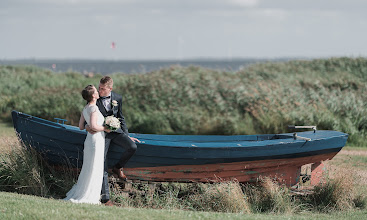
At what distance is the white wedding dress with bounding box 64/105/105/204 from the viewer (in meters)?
7.77

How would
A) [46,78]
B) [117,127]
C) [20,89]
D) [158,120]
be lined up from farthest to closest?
[46,78] → [20,89] → [158,120] → [117,127]

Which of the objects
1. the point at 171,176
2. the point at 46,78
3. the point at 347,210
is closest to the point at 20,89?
the point at 46,78

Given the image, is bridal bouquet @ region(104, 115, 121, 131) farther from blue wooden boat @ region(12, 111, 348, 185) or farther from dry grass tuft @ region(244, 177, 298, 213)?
dry grass tuft @ region(244, 177, 298, 213)

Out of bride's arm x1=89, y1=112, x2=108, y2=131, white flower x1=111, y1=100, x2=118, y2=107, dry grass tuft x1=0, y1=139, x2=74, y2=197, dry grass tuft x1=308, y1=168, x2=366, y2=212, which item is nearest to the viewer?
bride's arm x1=89, y1=112, x2=108, y2=131

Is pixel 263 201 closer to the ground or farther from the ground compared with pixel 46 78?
closer to the ground

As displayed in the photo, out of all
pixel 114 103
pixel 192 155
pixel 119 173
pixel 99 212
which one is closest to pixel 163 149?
pixel 192 155

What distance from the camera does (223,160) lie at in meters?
8.65

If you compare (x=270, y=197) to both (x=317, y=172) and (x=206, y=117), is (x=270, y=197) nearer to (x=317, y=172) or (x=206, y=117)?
(x=317, y=172)

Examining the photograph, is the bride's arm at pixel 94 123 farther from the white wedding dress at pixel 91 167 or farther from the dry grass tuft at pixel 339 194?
the dry grass tuft at pixel 339 194

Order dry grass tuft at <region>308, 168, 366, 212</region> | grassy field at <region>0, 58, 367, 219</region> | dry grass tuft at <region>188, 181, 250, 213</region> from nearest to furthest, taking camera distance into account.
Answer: grassy field at <region>0, 58, 367, 219</region> < dry grass tuft at <region>188, 181, 250, 213</region> < dry grass tuft at <region>308, 168, 366, 212</region>

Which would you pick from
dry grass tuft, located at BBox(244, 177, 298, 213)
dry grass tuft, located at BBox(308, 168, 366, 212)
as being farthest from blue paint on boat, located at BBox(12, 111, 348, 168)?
dry grass tuft, located at BBox(308, 168, 366, 212)

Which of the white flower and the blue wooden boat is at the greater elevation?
the white flower

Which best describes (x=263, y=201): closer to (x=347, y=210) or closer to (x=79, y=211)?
(x=347, y=210)

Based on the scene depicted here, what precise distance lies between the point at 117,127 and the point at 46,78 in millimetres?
20434
